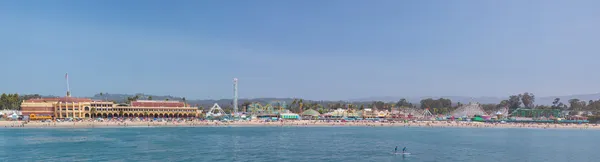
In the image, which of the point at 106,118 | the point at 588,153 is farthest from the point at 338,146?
the point at 106,118

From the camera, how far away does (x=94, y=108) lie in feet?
309

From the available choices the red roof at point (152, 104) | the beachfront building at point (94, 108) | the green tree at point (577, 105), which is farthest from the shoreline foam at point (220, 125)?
the green tree at point (577, 105)

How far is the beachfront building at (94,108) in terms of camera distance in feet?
300

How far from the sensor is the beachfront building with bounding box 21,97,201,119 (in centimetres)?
9138

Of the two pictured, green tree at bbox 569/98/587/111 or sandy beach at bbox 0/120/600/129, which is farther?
green tree at bbox 569/98/587/111

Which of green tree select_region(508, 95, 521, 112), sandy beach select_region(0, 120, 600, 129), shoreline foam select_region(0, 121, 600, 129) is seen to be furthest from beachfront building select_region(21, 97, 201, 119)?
green tree select_region(508, 95, 521, 112)

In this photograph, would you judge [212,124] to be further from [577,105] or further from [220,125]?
[577,105]

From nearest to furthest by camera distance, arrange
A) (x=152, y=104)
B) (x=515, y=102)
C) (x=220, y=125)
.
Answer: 1. (x=220, y=125)
2. (x=152, y=104)
3. (x=515, y=102)

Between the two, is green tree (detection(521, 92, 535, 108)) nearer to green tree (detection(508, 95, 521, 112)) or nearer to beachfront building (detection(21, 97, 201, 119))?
green tree (detection(508, 95, 521, 112))

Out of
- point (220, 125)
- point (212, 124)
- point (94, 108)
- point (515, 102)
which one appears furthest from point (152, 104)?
point (515, 102)

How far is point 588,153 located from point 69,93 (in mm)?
98123

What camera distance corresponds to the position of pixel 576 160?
127 ft

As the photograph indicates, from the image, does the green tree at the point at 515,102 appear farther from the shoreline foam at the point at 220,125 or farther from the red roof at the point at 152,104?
the red roof at the point at 152,104

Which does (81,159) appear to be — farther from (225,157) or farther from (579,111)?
(579,111)
